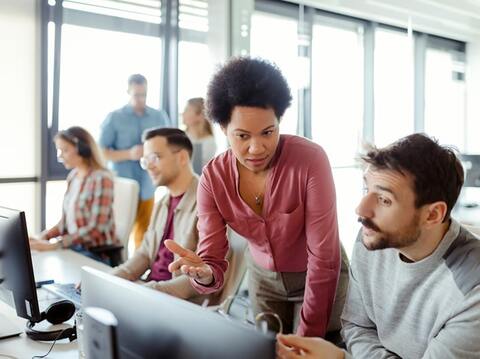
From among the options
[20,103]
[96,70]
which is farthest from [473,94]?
[20,103]

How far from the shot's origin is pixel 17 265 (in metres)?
1.57

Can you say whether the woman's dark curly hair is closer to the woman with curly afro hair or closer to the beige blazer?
the woman with curly afro hair

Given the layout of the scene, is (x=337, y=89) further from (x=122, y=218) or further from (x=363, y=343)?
(x=363, y=343)

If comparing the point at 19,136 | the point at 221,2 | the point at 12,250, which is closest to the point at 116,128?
the point at 19,136

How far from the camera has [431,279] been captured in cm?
132

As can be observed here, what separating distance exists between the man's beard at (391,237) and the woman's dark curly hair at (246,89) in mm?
495

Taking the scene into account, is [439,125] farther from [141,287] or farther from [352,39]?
[141,287]

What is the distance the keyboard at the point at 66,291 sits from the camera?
1.99 m

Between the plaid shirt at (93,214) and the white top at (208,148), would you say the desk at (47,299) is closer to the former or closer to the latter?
the plaid shirt at (93,214)

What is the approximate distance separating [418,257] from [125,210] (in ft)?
6.93

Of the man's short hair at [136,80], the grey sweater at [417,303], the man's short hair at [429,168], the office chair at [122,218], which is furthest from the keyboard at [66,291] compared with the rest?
the man's short hair at [136,80]

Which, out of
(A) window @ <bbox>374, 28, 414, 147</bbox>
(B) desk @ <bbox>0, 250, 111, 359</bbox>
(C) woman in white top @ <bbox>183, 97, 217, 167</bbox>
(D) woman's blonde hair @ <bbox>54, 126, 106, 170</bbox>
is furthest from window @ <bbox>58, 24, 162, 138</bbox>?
(A) window @ <bbox>374, 28, 414, 147</bbox>

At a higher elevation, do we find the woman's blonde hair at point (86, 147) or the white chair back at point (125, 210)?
the woman's blonde hair at point (86, 147)

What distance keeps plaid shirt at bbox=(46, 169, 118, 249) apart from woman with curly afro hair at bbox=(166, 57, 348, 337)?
140 centimetres
